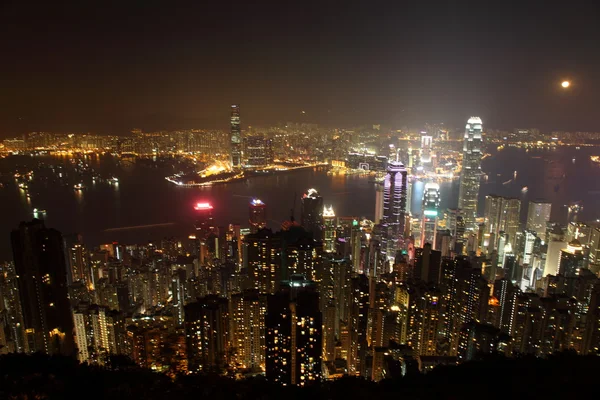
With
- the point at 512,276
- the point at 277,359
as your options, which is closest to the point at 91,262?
the point at 277,359

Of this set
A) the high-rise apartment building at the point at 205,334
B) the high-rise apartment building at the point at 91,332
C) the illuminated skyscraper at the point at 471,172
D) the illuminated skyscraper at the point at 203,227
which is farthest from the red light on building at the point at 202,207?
the illuminated skyscraper at the point at 471,172

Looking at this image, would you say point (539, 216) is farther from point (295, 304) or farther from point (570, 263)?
point (295, 304)

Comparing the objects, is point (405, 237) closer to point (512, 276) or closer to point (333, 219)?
point (333, 219)

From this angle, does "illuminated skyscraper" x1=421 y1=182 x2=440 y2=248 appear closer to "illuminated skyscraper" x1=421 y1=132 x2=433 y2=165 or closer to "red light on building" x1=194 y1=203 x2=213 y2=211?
"illuminated skyscraper" x1=421 y1=132 x2=433 y2=165

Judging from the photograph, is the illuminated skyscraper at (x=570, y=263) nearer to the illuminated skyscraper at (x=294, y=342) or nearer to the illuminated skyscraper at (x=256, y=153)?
the illuminated skyscraper at (x=294, y=342)

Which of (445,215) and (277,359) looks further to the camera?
(445,215)

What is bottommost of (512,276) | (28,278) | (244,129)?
(512,276)

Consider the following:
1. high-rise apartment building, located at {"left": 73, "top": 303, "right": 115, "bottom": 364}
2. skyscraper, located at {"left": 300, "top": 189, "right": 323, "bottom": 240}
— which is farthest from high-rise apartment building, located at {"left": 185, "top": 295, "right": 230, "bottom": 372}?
skyscraper, located at {"left": 300, "top": 189, "right": 323, "bottom": 240}
